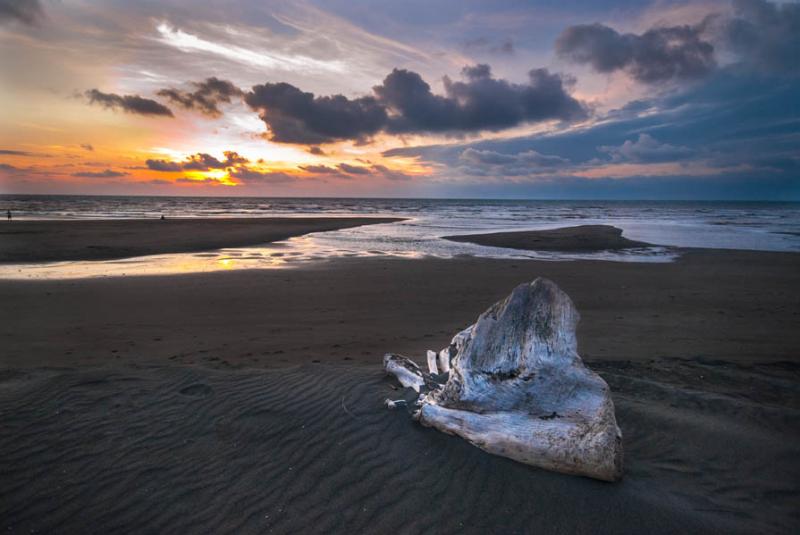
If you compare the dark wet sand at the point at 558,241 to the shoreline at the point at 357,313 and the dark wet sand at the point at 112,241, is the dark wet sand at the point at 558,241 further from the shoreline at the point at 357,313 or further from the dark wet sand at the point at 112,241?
the dark wet sand at the point at 112,241

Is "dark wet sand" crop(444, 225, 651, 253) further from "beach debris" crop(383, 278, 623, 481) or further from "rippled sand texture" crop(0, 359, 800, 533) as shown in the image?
"beach debris" crop(383, 278, 623, 481)

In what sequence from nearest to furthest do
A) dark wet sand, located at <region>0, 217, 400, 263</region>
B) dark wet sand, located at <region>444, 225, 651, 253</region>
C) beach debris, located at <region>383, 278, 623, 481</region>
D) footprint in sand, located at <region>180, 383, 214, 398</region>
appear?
beach debris, located at <region>383, 278, 623, 481</region>
footprint in sand, located at <region>180, 383, 214, 398</region>
dark wet sand, located at <region>0, 217, 400, 263</region>
dark wet sand, located at <region>444, 225, 651, 253</region>

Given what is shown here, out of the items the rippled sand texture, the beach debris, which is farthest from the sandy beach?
the beach debris

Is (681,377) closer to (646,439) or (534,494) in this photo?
(646,439)

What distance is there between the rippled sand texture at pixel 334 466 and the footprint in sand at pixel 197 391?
0.02 m

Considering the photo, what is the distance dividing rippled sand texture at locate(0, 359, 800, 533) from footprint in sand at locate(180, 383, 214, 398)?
25 millimetres

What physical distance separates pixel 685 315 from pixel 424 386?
7.45 meters

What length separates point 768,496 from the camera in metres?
3.64

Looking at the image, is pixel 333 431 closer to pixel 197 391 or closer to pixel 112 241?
pixel 197 391

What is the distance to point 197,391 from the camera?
5297mm

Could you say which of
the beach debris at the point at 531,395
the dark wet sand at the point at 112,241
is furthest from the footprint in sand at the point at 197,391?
the dark wet sand at the point at 112,241

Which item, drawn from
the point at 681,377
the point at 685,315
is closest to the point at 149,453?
the point at 681,377

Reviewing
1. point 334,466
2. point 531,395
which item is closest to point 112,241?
point 334,466

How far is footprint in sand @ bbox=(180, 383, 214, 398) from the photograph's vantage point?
5195mm
